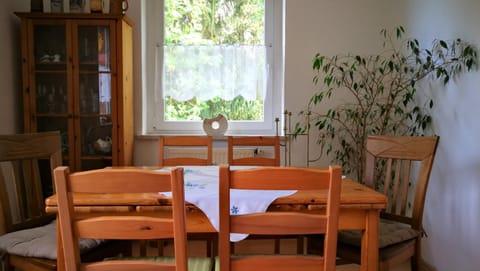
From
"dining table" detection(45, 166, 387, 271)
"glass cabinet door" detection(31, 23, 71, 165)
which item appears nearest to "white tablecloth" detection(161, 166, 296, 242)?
"dining table" detection(45, 166, 387, 271)

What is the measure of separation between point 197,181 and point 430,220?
1.71 meters

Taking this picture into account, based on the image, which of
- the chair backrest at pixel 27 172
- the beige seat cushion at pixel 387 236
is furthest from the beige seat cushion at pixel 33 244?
the beige seat cushion at pixel 387 236

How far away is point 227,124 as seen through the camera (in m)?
3.16

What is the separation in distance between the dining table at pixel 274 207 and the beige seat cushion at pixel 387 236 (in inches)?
8.4

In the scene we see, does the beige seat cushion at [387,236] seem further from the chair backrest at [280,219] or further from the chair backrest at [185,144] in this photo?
the chair backrest at [185,144]

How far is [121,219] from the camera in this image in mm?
1074

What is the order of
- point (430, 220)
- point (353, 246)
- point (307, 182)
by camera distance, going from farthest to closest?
point (430, 220) < point (353, 246) < point (307, 182)

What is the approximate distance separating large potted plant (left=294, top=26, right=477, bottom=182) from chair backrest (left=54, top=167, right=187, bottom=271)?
1894mm

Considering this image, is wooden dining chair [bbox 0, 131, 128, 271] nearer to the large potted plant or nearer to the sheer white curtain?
the sheer white curtain

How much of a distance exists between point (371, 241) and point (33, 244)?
1.39 m

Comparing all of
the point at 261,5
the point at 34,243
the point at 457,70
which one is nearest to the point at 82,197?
the point at 34,243

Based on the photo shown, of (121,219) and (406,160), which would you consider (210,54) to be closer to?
(406,160)

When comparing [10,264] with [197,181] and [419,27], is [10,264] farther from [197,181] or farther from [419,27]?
[419,27]

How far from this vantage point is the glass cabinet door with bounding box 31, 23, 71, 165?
274cm
